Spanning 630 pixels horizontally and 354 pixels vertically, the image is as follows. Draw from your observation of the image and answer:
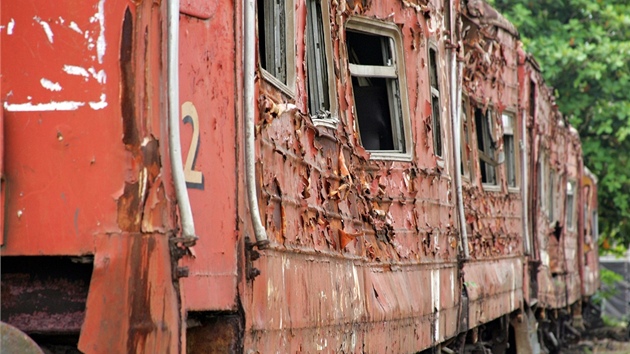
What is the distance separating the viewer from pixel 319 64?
5.40m

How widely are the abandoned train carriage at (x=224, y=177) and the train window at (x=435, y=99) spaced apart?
0.02 metres

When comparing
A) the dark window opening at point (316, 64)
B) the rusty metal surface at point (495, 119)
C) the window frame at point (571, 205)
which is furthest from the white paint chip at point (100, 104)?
the window frame at point (571, 205)

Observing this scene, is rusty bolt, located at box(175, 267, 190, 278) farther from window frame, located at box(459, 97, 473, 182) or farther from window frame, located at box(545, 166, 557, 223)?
window frame, located at box(545, 166, 557, 223)

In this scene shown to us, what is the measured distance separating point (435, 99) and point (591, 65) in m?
12.2

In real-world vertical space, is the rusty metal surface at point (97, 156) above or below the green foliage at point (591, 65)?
below

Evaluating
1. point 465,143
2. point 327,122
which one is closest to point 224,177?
point 327,122

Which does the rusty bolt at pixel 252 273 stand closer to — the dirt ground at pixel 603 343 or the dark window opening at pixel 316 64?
the dark window opening at pixel 316 64

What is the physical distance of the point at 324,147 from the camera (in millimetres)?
5203

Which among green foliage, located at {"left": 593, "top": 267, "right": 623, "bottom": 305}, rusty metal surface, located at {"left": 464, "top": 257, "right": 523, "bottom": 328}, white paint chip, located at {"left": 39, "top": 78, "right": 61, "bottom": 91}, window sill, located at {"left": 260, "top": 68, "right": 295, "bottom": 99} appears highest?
window sill, located at {"left": 260, "top": 68, "right": 295, "bottom": 99}

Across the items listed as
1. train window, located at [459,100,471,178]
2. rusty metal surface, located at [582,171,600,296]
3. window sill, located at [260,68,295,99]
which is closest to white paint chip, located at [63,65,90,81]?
window sill, located at [260,68,295,99]

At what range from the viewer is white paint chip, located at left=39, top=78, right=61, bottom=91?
293cm

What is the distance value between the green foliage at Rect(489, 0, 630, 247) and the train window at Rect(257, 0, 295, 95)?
1582cm

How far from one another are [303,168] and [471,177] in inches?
251

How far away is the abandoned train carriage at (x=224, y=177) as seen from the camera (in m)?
2.89
